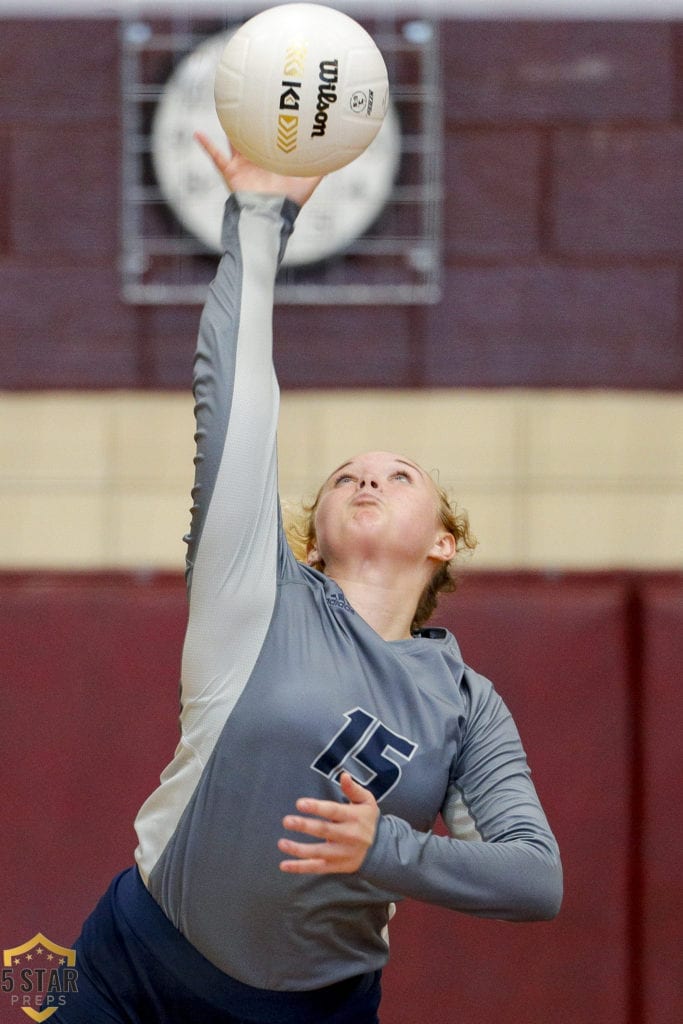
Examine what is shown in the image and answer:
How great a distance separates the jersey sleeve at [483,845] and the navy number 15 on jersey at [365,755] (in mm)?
80

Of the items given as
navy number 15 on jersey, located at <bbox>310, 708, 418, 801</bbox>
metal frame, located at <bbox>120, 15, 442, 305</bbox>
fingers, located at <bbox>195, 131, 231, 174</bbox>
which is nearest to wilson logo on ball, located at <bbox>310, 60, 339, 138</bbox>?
fingers, located at <bbox>195, 131, 231, 174</bbox>

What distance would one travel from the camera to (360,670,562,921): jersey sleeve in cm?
142

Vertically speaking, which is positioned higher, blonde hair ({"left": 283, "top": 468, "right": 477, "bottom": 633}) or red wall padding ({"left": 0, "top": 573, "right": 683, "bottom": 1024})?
blonde hair ({"left": 283, "top": 468, "right": 477, "bottom": 633})

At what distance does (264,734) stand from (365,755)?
0.12 meters

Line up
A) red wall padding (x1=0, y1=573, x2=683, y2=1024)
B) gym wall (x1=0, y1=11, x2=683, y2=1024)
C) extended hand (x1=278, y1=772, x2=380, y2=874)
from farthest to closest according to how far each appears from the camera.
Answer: gym wall (x1=0, y1=11, x2=683, y2=1024), red wall padding (x1=0, y1=573, x2=683, y2=1024), extended hand (x1=278, y1=772, x2=380, y2=874)

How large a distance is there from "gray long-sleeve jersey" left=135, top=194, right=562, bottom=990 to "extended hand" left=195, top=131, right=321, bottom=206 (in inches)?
1.4

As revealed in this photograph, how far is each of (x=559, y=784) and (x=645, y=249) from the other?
1285mm

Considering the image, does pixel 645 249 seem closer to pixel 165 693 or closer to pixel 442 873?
pixel 165 693

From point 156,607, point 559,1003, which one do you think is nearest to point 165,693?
point 156,607

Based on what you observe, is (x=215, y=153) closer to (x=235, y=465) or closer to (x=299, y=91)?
(x=299, y=91)

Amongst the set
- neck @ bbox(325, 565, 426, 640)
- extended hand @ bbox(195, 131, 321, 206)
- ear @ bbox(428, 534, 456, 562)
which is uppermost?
extended hand @ bbox(195, 131, 321, 206)

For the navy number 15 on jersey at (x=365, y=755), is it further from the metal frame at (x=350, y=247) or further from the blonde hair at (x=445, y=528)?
the metal frame at (x=350, y=247)

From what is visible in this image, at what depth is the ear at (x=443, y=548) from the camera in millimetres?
1864

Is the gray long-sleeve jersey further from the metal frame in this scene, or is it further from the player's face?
the metal frame
